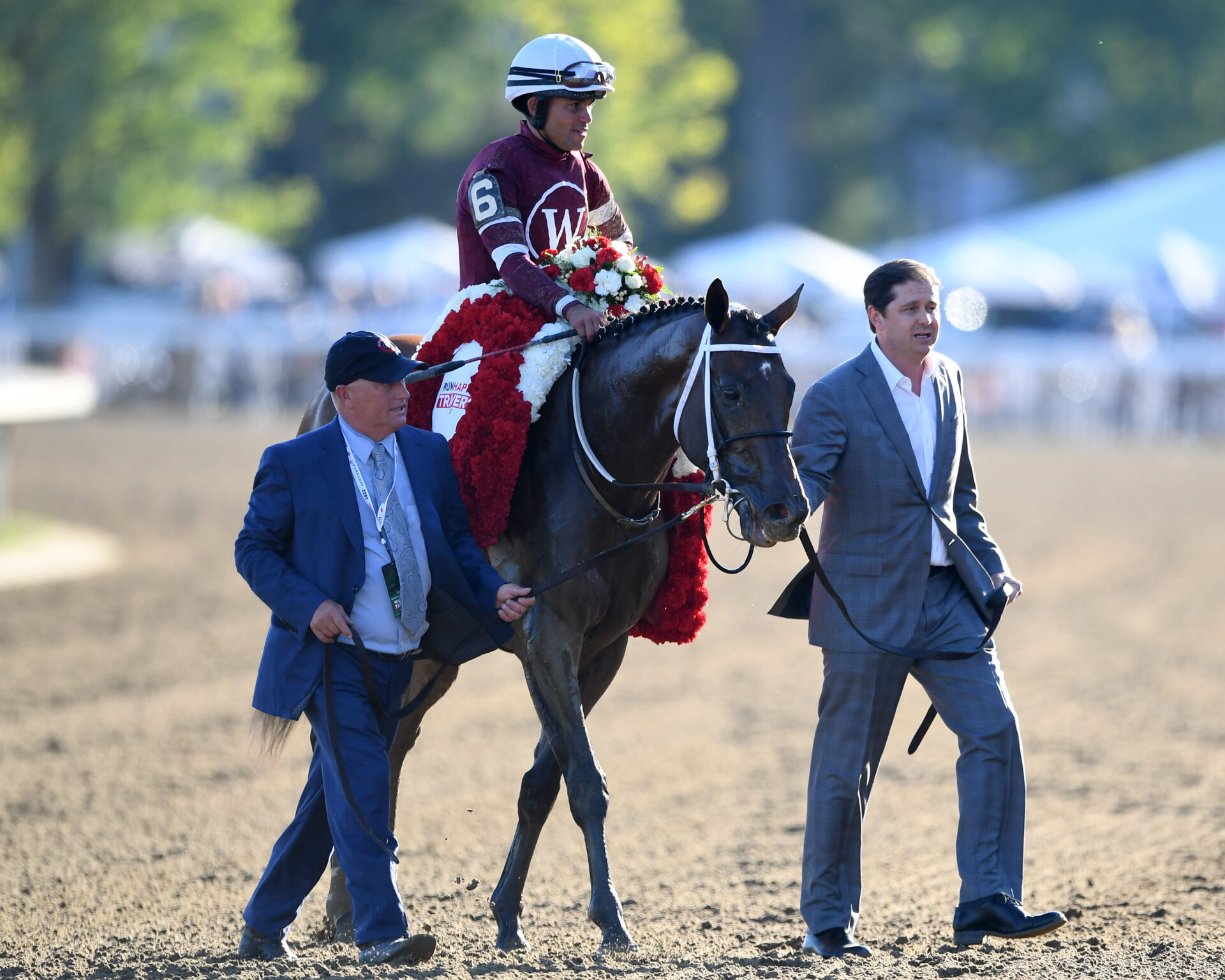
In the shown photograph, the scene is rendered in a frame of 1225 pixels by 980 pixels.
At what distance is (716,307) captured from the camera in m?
4.66

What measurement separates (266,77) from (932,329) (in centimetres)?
2300

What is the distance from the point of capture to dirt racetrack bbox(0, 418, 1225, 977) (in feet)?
16.5

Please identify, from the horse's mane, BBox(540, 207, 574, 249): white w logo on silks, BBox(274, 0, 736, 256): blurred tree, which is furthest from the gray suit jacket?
BBox(274, 0, 736, 256): blurred tree

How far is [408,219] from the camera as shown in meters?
35.0

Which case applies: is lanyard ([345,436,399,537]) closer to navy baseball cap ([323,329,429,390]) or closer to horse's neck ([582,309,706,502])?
navy baseball cap ([323,329,429,390])

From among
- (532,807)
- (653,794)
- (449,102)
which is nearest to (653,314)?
(532,807)

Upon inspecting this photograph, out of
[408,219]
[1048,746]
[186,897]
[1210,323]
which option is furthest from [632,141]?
[186,897]

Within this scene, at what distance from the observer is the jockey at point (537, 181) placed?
5293mm

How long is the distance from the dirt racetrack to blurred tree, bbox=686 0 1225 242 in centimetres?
2704

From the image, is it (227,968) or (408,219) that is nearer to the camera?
(227,968)

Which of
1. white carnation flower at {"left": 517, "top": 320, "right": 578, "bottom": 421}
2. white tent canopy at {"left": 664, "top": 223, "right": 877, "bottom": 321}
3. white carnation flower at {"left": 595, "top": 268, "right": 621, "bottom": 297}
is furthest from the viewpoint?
white tent canopy at {"left": 664, "top": 223, "right": 877, "bottom": 321}

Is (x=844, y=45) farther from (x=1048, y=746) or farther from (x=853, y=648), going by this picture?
(x=853, y=648)

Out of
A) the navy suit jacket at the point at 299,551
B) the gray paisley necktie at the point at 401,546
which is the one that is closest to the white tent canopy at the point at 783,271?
the gray paisley necktie at the point at 401,546

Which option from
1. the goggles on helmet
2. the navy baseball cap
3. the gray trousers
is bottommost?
the gray trousers
